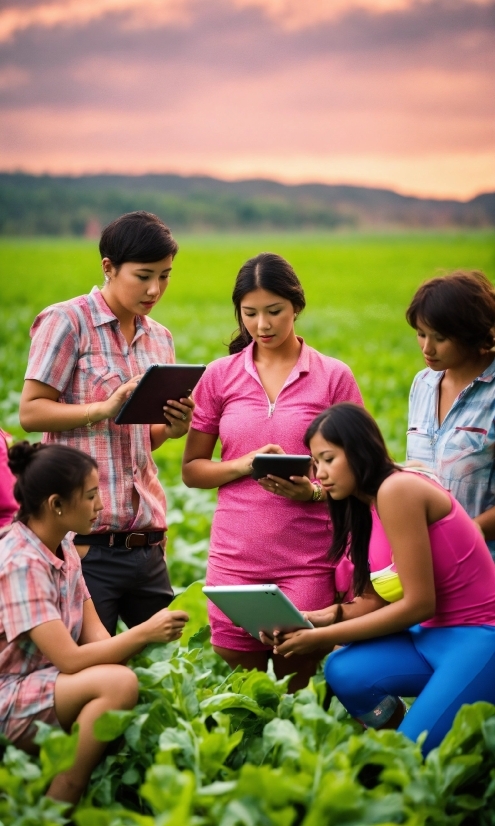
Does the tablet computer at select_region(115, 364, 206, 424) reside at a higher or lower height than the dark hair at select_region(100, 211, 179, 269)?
lower

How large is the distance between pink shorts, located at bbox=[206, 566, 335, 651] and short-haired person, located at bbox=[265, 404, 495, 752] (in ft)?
0.72

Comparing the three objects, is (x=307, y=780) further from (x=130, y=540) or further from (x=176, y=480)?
(x=176, y=480)

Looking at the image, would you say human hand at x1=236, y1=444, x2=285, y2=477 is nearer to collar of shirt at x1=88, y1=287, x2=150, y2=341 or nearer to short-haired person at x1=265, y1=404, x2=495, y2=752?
short-haired person at x1=265, y1=404, x2=495, y2=752

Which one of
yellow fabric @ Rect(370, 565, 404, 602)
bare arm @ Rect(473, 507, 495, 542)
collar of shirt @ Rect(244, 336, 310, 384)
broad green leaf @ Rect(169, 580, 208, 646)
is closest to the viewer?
yellow fabric @ Rect(370, 565, 404, 602)

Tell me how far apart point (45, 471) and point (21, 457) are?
93 mm

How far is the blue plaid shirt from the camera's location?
Result: 3.33 m

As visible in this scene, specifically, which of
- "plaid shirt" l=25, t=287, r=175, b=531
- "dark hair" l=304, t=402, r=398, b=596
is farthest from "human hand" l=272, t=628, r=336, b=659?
"plaid shirt" l=25, t=287, r=175, b=531

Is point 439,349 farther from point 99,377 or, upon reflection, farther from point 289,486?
point 99,377

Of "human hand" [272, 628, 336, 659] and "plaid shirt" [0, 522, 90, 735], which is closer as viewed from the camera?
"plaid shirt" [0, 522, 90, 735]

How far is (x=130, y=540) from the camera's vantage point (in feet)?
11.4

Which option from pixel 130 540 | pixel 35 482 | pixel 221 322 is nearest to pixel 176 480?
pixel 130 540

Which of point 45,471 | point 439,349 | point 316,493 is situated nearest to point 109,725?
point 45,471

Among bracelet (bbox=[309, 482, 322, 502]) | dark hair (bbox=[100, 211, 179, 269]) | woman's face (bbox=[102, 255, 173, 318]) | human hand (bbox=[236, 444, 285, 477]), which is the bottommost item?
bracelet (bbox=[309, 482, 322, 502])

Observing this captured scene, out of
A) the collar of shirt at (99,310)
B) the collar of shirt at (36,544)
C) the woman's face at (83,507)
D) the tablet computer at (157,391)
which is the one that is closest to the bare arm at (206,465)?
the tablet computer at (157,391)
